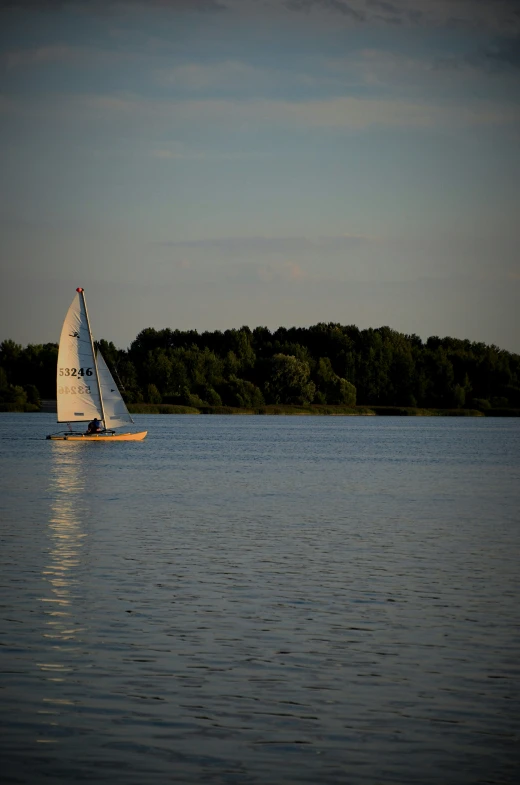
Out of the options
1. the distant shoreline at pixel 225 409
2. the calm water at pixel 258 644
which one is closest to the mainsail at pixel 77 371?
the calm water at pixel 258 644

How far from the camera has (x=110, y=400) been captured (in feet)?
270

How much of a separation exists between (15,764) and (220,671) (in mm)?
4068

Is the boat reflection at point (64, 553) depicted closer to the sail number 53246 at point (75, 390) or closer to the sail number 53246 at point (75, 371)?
the sail number 53246 at point (75, 371)

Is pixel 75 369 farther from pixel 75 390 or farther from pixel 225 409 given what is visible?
pixel 225 409

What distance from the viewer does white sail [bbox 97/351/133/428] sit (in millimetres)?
80812

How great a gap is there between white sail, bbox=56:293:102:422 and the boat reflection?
1042 inches

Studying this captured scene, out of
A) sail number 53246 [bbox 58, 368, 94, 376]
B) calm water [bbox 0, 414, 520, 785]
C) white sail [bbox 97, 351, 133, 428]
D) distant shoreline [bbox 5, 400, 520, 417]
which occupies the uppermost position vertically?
sail number 53246 [bbox 58, 368, 94, 376]

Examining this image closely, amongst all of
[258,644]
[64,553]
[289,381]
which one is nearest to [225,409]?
[289,381]

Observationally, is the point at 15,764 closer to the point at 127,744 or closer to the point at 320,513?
the point at 127,744

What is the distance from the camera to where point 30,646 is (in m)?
16.1

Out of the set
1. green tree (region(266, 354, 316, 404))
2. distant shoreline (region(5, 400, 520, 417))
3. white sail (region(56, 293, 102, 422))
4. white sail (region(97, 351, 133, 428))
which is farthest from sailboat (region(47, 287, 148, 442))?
green tree (region(266, 354, 316, 404))

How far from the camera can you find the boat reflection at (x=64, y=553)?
1788 centimetres

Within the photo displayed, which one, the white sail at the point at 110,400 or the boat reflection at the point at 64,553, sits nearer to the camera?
the boat reflection at the point at 64,553

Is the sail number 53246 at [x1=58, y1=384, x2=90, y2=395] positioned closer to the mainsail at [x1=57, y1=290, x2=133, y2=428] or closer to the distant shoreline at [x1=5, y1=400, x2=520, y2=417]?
the mainsail at [x1=57, y1=290, x2=133, y2=428]
